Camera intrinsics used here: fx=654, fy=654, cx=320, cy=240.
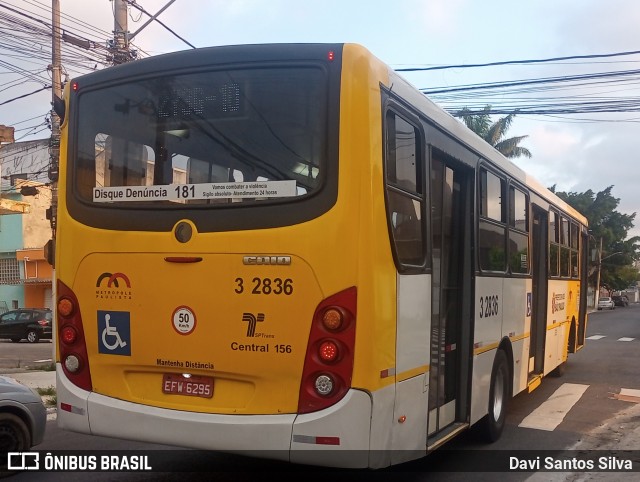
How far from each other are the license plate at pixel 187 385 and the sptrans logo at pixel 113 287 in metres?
0.68

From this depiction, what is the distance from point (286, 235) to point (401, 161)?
108cm

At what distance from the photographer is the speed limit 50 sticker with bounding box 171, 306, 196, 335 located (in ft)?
15.1

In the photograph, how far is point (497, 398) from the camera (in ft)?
24.1

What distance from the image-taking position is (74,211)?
5.16 m

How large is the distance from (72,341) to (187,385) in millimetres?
1091

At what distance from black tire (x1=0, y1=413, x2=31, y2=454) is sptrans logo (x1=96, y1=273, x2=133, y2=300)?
1.59m

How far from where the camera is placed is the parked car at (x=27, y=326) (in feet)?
88.4

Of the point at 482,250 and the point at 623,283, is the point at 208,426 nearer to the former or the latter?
the point at 482,250

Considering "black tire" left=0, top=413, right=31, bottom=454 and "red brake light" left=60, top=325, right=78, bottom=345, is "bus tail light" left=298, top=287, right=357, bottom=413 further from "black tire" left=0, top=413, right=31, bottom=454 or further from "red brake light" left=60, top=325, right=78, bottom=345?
"black tire" left=0, top=413, right=31, bottom=454

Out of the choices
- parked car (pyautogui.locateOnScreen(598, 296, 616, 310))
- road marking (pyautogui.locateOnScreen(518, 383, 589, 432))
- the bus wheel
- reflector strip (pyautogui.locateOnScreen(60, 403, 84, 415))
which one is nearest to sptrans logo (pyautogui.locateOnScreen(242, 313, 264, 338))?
reflector strip (pyautogui.locateOnScreen(60, 403, 84, 415))

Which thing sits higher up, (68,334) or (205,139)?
(205,139)

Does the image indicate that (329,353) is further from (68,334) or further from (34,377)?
(34,377)

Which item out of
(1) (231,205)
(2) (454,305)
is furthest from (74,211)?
(2) (454,305)

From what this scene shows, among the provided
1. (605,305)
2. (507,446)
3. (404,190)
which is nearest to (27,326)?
(507,446)
